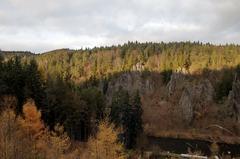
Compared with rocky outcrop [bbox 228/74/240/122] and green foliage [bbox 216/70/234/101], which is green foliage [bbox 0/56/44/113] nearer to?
rocky outcrop [bbox 228/74/240/122]

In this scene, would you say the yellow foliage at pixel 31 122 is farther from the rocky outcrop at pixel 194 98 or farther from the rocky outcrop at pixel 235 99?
the rocky outcrop at pixel 235 99

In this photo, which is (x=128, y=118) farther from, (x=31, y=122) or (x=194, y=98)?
(x=194, y=98)

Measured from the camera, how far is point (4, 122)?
138ft

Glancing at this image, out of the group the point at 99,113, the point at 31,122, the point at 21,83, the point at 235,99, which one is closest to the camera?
the point at 31,122

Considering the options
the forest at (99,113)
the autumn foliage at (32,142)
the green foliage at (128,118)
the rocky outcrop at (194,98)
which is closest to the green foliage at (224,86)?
the forest at (99,113)

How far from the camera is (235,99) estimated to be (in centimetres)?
16188

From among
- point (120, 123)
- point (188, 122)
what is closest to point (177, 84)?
point (188, 122)

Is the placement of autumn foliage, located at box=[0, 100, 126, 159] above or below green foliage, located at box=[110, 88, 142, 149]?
above

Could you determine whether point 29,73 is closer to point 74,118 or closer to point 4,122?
point 74,118

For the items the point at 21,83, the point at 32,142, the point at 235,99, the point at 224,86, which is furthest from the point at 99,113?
the point at 224,86

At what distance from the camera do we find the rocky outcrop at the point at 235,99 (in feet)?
512

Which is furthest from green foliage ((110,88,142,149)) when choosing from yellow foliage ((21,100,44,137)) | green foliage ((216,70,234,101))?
green foliage ((216,70,234,101))

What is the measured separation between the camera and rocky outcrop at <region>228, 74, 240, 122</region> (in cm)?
15600

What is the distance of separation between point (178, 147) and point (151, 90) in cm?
9179
